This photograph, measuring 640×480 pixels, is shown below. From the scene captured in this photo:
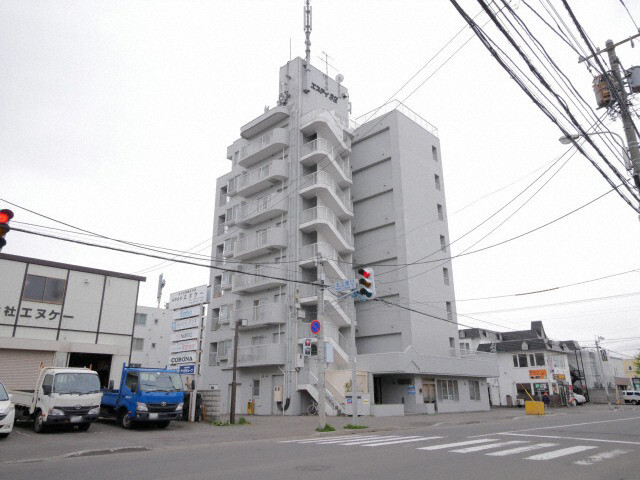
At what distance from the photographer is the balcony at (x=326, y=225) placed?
34.9 meters

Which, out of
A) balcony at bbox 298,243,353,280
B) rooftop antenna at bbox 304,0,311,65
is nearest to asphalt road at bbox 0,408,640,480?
balcony at bbox 298,243,353,280

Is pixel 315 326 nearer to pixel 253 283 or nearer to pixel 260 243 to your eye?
pixel 253 283

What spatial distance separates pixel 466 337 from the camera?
67.7 metres

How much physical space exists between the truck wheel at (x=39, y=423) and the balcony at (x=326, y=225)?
22145mm

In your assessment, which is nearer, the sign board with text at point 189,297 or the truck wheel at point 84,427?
the truck wheel at point 84,427

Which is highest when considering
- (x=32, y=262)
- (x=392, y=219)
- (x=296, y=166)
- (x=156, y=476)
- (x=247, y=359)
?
(x=296, y=166)

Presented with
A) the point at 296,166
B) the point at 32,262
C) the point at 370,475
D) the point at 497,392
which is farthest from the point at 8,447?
the point at 497,392

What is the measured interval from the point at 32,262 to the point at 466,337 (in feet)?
192

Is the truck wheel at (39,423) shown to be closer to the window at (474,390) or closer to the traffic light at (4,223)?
the traffic light at (4,223)

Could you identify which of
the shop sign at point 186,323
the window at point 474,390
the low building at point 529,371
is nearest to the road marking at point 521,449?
the shop sign at point 186,323

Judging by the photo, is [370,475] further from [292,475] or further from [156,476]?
[156,476]

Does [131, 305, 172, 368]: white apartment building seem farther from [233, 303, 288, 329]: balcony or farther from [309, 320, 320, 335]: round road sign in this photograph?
[309, 320, 320, 335]: round road sign

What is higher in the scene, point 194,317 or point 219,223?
point 219,223

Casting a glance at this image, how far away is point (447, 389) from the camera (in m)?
37.5
